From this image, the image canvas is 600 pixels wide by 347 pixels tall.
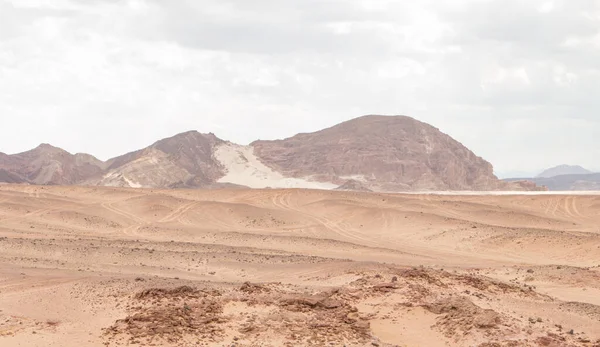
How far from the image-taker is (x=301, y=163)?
82250 mm

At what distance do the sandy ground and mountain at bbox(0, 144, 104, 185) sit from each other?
117 feet

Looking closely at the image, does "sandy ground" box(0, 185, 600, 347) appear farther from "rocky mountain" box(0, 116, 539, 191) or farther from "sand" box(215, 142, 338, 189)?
"sand" box(215, 142, 338, 189)

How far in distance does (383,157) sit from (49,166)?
41864 mm

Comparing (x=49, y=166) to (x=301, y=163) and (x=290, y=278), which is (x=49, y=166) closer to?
(x=301, y=163)

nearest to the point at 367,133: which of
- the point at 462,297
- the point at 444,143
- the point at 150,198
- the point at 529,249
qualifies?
the point at 444,143

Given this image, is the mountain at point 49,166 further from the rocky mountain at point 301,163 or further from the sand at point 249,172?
the sand at point 249,172

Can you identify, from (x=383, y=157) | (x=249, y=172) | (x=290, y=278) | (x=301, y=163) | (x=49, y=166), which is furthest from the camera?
(x=301, y=163)

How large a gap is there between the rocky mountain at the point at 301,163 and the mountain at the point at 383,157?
4.9 inches

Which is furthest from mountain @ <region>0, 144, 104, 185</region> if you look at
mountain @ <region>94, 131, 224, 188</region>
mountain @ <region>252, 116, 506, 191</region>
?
mountain @ <region>252, 116, 506, 191</region>

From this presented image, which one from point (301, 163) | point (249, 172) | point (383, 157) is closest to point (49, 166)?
point (249, 172)

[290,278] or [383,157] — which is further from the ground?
[383,157]

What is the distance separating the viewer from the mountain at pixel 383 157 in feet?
254

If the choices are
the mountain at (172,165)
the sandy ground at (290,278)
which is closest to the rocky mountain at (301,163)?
the mountain at (172,165)

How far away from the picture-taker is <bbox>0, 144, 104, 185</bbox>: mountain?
236 ft
